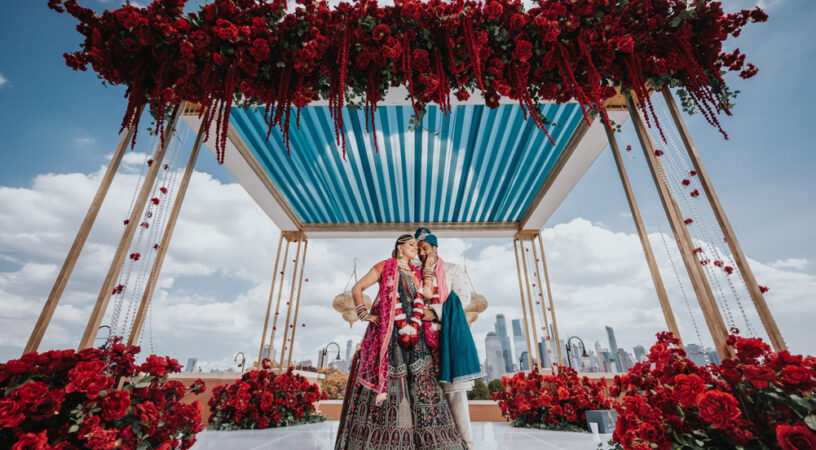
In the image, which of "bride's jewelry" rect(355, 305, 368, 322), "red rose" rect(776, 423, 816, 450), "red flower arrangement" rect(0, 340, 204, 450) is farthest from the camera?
"bride's jewelry" rect(355, 305, 368, 322)

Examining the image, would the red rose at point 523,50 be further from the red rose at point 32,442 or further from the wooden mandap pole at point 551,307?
the wooden mandap pole at point 551,307

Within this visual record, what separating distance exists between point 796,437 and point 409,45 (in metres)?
2.57

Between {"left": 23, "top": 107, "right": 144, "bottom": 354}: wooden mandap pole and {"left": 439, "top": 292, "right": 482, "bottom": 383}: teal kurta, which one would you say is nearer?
{"left": 23, "top": 107, "right": 144, "bottom": 354}: wooden mandap pole

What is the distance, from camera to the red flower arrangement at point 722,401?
122cm

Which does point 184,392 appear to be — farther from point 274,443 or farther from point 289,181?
point 289,181

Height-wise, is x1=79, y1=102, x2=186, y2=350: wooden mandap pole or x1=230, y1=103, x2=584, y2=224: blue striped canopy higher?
x1=230, y1=103, x2=584, y2=224: blue striped canopy

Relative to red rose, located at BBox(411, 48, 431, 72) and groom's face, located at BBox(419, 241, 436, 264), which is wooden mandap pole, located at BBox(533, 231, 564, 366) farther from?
red rose, located at BBox(411, 48, 431, 72)

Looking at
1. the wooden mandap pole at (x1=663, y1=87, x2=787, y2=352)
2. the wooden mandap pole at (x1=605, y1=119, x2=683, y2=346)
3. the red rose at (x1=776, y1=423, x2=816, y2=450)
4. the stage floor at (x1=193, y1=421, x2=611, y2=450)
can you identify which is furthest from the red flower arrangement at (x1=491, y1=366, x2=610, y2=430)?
the red rose at (x1=776, y1=423, x2=816, y2=450)

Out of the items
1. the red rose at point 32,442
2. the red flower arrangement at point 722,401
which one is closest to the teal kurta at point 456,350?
the red flower arrangement at point 722,401

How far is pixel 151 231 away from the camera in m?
2.35

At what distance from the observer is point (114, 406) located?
1.46m

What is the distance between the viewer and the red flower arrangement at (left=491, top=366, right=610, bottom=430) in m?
4.12

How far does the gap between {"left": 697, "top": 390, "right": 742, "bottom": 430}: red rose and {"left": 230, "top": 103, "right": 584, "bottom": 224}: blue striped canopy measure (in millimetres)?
2614

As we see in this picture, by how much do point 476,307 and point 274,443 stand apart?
3.57m
